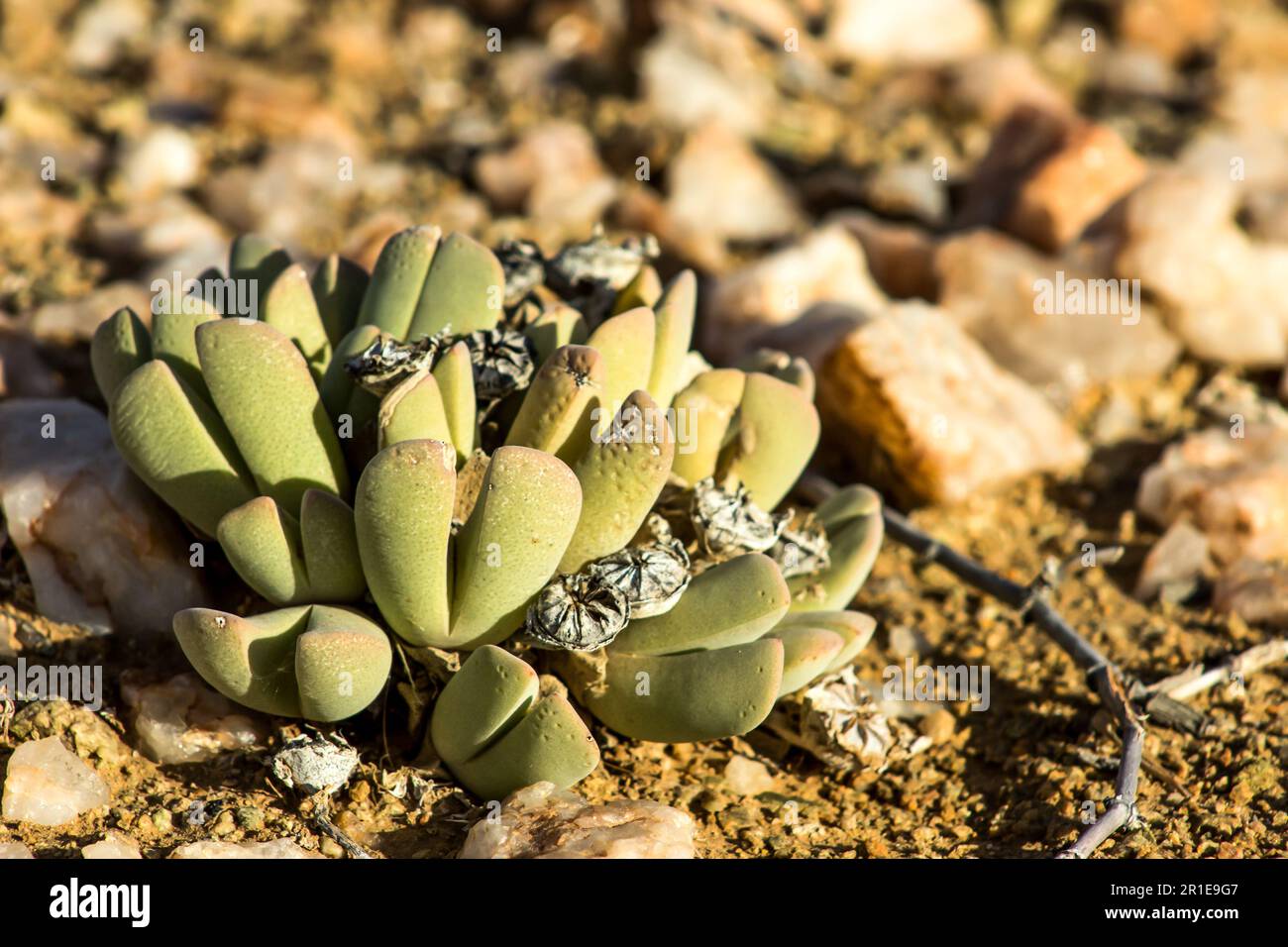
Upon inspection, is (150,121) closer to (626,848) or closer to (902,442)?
(902,442)

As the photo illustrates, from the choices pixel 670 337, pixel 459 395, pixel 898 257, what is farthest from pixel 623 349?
pixel 898 257

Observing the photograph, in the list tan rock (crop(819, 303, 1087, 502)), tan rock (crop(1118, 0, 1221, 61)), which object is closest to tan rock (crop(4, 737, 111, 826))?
tan rock (crop(819, 303, 1087, 502))

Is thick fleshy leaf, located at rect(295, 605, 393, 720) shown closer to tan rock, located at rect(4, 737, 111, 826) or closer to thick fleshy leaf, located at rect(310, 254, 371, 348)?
tan rock, located at rect(4, 737, 111, 826)

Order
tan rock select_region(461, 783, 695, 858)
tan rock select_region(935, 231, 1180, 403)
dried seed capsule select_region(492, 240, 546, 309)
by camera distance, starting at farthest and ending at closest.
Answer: tan rock select_region(935, 231, 1180, 403)
dried seed capsule select_region(492, 240, 546, 309)
tan rock select_region(461, 783, 695, 858)

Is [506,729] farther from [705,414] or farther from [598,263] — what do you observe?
[598,263]

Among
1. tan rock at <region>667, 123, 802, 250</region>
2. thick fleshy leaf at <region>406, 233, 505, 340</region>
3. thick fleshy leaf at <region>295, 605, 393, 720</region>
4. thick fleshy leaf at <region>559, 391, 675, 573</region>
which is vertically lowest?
thick fleshy leaf at <region>295, 605, 393, 720</region>

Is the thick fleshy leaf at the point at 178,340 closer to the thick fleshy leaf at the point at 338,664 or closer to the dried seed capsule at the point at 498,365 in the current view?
the dried seed capsule at the point at 498,365

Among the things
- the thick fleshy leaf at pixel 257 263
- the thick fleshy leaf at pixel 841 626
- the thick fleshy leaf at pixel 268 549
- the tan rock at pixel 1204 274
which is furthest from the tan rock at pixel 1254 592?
the thick fleshy leaf at pixel 257 263
